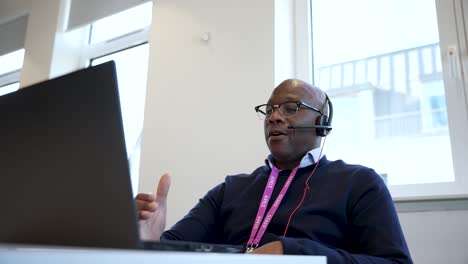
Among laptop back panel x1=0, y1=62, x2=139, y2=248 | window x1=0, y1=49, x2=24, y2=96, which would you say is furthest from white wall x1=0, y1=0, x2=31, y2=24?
laptop back panel x1=0, y1=62, x2=139, y2=248

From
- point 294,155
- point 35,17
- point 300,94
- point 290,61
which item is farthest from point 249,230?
point 35,17

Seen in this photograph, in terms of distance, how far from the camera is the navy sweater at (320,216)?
1.08 metres

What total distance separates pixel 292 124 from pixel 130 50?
2236 mm

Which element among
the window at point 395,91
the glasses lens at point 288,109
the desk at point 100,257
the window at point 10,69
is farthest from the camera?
the window at point 10,69

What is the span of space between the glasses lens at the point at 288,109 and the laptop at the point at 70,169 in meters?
0.94

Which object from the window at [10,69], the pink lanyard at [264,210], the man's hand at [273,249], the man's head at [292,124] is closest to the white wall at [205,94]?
the man's head at [292,124]

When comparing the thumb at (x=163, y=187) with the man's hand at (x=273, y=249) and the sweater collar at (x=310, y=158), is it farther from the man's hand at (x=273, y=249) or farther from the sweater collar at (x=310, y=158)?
the sweater collar at (x=310, y=158)

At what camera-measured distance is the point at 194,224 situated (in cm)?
149

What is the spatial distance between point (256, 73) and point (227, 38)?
0.32 meters

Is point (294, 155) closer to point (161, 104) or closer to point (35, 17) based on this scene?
point (161, 104)

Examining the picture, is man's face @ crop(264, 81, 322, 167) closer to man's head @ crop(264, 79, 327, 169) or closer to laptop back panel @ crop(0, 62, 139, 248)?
man's head @ crop(264, 79, 327, 169)

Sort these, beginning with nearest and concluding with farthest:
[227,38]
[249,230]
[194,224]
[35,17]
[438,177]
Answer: [249,230]
[194,224]
[438,177]
[227,38]
[35,17]

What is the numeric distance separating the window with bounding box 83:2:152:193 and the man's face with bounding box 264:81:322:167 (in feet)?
5.15

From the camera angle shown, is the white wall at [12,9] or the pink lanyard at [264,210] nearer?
the pink lanyard at [264,210]
